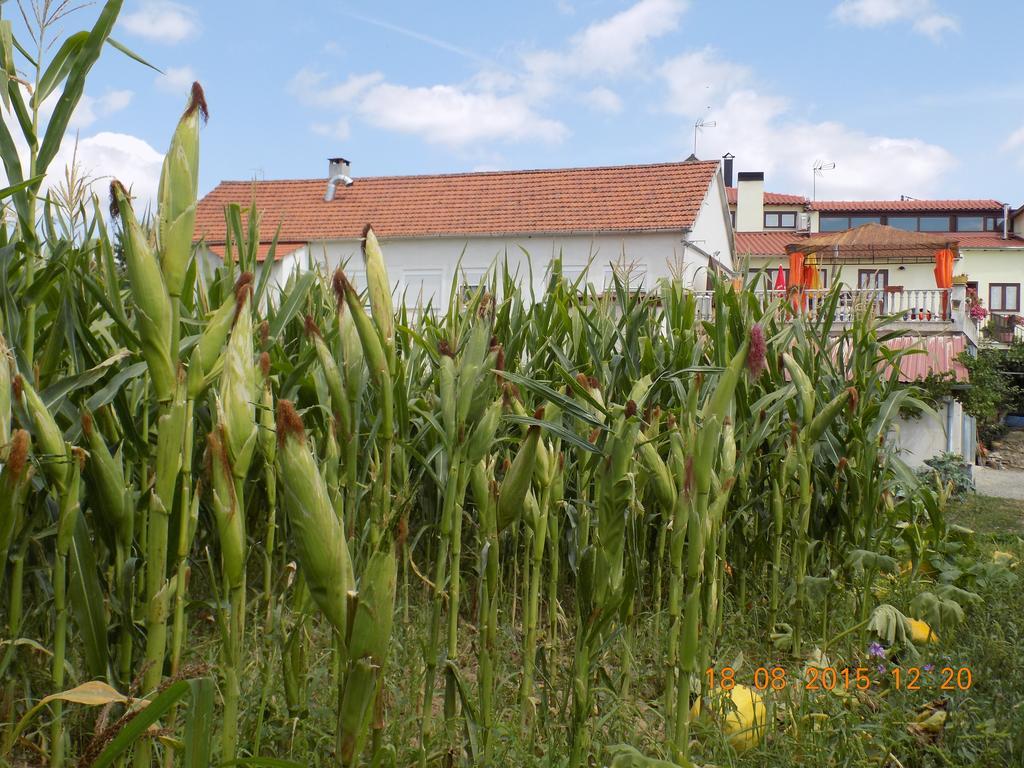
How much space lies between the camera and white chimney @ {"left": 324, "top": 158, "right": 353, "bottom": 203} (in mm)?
25359

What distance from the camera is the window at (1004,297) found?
3322cm

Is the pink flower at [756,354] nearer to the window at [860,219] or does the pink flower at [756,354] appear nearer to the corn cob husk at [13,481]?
the corn cob husk at [13,481]

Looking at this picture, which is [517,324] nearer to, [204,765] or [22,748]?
[22,748]

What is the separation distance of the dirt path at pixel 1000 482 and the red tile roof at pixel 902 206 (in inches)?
Answer: 953

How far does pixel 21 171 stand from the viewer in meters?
1.45

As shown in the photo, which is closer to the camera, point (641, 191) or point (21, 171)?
point (21, 171)

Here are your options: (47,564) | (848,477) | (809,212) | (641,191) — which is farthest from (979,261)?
(47,564)

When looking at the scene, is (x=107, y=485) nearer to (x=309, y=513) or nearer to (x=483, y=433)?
(x=483, y=433)

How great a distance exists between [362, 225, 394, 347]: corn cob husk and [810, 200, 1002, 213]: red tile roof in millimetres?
39012

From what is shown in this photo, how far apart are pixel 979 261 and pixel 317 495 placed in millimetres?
37676

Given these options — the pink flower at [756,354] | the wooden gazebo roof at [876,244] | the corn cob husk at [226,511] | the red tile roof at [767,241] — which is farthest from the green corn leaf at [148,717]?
the red tile roof at [767,241]

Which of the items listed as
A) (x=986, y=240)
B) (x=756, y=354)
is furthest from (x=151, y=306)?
(x=986, y=240)

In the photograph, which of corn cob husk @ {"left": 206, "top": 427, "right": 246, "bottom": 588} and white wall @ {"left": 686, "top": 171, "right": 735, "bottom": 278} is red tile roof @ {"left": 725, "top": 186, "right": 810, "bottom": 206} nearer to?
white wall @ {"left": 686, "top": 171, "right": 735, "bottom": 278}

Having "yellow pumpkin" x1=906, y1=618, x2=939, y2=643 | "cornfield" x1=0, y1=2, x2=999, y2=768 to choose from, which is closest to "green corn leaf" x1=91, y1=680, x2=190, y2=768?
"cornfield" x1=0, y1=2, x2=999, y2=768
